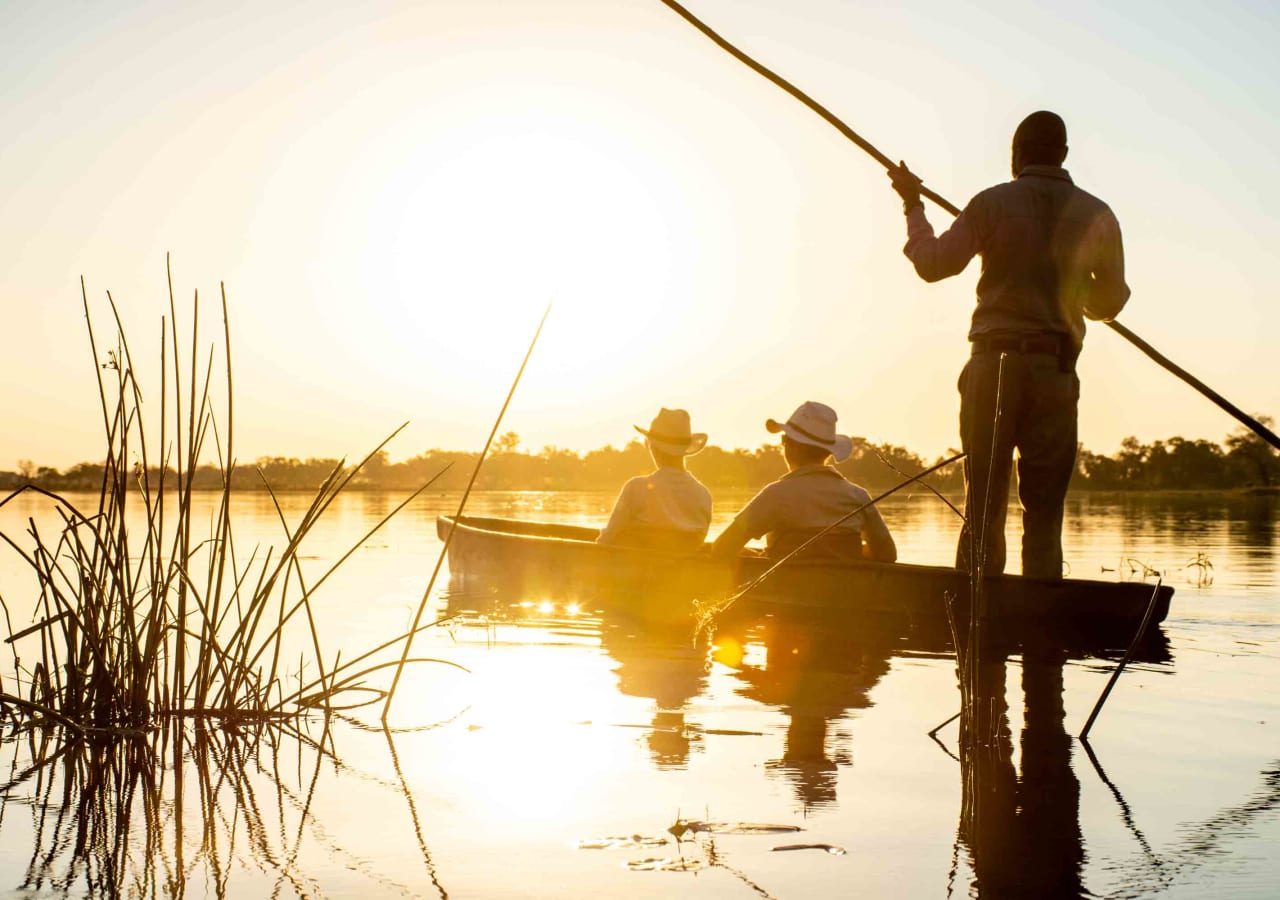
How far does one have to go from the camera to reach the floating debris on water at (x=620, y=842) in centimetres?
269

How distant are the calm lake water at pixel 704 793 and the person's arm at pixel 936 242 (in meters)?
1.90

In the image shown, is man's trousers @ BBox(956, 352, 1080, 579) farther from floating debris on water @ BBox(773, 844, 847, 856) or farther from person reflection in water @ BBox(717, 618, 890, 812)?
floating debris on water @ BBox(773, 844, 847, 856)

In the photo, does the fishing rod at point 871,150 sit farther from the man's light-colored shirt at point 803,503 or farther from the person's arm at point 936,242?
the man's light-colored shirt at point 803,503

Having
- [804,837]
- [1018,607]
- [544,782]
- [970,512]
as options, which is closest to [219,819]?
[544,782]

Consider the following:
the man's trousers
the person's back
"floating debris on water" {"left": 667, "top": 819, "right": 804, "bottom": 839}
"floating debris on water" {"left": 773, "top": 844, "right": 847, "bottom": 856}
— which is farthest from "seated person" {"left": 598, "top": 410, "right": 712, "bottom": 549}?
"floating debris on water" {"left": 773, "top": 844, "right": 847, "bottom": 856}

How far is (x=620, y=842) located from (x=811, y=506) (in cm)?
505

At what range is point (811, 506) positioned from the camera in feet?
25.1

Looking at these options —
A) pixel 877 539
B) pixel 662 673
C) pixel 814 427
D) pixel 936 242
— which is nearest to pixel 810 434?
pixel 814 427

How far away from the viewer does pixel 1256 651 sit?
19.8ft

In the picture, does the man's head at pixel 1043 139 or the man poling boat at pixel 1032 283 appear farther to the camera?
the man's head at pixel 1043 139

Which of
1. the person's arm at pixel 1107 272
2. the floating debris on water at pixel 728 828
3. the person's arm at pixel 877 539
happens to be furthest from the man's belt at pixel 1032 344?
the floating debris on water at pixel 728 828

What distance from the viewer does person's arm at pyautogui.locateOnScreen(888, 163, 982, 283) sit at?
20.9 feet

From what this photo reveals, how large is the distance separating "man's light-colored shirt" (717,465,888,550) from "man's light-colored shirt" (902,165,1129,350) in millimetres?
1545

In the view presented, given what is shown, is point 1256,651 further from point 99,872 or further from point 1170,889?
point 99,872
